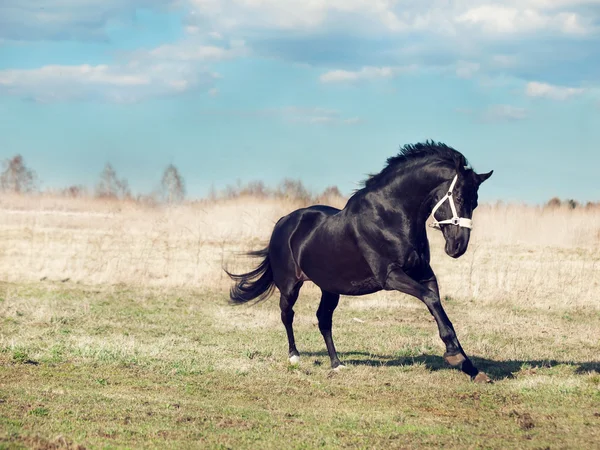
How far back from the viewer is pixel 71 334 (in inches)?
441

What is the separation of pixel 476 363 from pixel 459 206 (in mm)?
2595

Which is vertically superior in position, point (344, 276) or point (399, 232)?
point (399, 232)

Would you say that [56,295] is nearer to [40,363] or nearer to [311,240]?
[40,363]

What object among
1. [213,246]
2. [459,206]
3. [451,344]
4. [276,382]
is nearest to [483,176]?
[459,206]

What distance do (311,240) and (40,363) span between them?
3.60 metres

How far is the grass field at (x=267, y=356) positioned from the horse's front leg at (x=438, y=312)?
0.26 m

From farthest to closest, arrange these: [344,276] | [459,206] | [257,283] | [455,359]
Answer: [257,283] < [344,276] < [459,206] < [455,359]

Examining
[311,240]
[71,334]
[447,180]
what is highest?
[447,180]

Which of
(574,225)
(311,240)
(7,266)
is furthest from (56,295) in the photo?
(574,225)

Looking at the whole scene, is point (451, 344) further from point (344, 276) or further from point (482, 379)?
point (344, 276)

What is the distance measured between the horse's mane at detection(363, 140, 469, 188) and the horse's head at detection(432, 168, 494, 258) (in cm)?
32

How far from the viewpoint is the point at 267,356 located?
10.1m

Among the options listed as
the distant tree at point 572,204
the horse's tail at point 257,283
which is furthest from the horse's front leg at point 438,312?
the distant tree at point 572,204

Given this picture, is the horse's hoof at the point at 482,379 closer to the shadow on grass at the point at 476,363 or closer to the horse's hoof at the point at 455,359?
the horse's hoof at the point at 455,359
